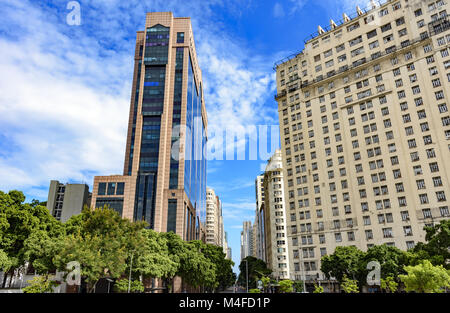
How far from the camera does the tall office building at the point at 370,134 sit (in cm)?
6000

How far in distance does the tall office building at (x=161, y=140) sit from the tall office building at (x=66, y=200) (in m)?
20.2

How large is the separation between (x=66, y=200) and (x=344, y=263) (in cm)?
9546

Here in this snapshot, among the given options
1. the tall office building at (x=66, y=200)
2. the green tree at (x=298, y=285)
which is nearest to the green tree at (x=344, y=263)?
the green tree at (x=298, y=285)

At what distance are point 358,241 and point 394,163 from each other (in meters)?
16.8

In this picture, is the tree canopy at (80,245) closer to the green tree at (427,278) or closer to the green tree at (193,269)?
the green tree at (193,269)

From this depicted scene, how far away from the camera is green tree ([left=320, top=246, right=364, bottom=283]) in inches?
2031

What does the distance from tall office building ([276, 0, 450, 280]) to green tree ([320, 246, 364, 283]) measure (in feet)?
33.3

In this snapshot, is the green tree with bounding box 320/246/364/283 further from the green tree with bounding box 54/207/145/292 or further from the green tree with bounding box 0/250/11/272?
the green tree with bounding box 0/250/11/272

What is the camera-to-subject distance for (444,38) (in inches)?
2466
